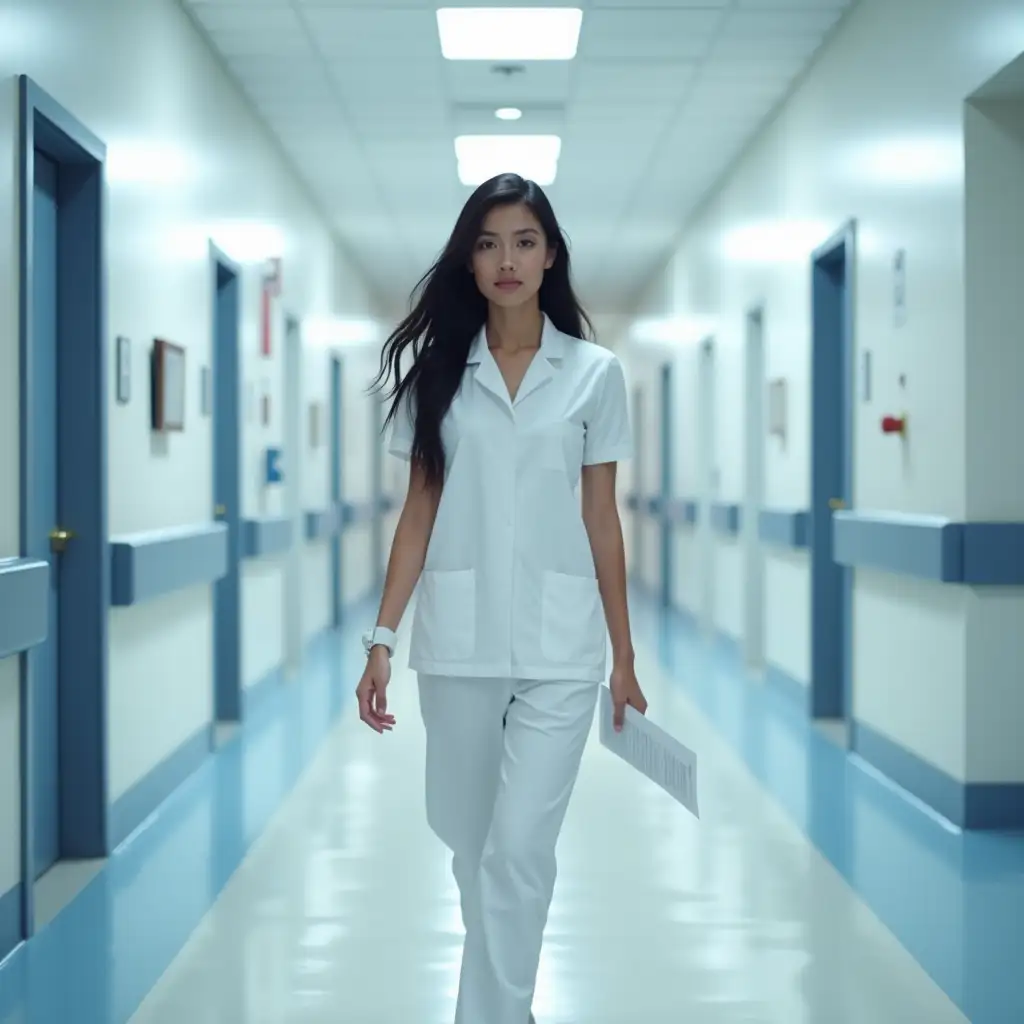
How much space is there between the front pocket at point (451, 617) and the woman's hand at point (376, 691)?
81 millimetres

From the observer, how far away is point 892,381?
5422 millimetres

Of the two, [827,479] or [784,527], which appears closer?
[827,479]

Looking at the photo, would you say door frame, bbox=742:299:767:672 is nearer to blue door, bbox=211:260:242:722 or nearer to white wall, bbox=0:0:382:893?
white wall, bbox=0:0:382:893

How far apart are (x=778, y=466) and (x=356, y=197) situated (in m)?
3.89

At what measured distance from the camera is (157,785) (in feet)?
16.4

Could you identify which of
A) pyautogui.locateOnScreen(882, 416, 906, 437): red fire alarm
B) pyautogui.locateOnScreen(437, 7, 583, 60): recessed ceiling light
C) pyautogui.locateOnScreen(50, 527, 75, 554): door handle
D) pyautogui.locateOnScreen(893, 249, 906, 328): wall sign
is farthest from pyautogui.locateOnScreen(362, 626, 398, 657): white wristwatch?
pyautogui.locateOnScreen(437, 7, 583, 60): recessed ceiling light

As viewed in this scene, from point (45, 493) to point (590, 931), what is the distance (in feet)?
6.64

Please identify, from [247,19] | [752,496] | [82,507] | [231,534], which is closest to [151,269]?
[82,507]

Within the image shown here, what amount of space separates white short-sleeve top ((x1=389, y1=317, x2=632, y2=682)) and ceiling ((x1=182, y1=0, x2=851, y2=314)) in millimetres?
3861

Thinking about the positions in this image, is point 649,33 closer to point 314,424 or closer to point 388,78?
point 388,78

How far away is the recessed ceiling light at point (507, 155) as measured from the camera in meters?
8.30

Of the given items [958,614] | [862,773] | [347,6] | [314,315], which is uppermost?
[347,6]

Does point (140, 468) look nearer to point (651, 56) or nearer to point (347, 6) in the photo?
point (347, 6)

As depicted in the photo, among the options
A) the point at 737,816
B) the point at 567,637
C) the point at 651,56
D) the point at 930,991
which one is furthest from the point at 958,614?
the point at 651,56
